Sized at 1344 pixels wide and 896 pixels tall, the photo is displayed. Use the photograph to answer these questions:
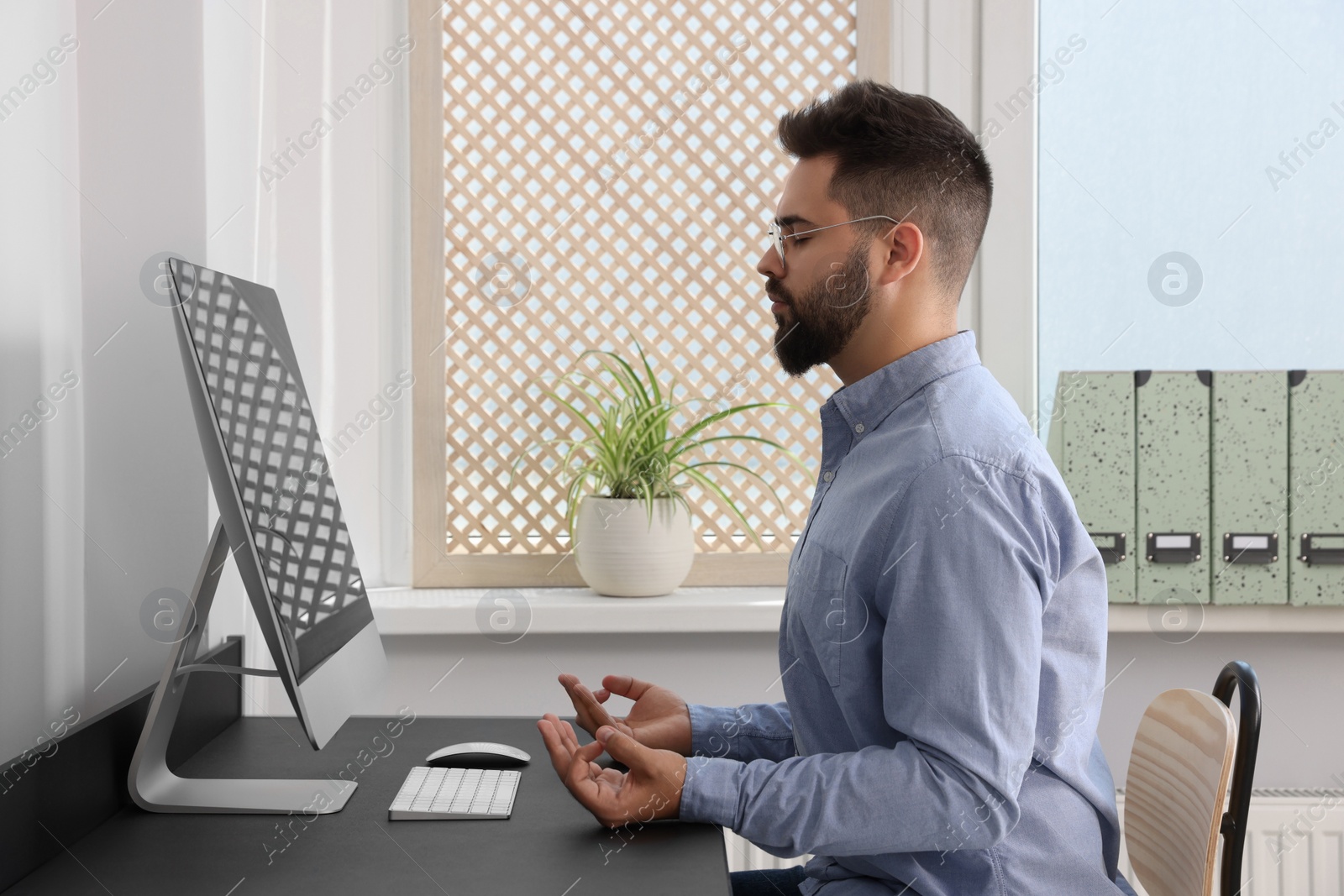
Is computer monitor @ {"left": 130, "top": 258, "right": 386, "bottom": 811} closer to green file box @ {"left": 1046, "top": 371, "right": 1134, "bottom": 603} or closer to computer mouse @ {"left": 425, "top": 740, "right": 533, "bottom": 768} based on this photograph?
computer mouse @ {"left": 425, "top": 740, "right": 533, "bottom": 768}

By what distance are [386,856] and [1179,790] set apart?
77 cm

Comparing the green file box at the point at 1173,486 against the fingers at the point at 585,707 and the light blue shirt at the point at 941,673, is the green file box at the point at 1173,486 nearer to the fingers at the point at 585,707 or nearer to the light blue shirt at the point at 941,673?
the light blue shirt at the point at 941,673

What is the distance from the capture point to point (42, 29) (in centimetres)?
112

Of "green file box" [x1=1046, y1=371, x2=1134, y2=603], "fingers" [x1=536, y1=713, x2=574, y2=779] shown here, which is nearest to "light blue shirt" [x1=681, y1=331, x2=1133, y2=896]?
"fingers" [x1=536, y1=713, x2=574, y2=779]

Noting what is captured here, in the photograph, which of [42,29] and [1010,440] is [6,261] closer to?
[42,29]

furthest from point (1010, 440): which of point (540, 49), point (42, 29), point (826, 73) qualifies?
point (540, 49)

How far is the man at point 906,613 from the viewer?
80 centimetres

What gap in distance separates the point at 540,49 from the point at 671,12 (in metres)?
0.26

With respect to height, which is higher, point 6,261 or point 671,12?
point 671,12

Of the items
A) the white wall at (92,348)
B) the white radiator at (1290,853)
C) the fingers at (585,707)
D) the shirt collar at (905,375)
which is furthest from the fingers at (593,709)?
the white radiator at (1290,853)

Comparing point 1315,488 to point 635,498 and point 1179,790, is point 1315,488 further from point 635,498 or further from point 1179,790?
point 635,498

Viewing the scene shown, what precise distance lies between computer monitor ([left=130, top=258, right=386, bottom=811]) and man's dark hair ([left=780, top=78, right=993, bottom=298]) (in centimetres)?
60

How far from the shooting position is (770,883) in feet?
3.82

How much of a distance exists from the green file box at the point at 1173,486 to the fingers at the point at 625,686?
3.39ft
